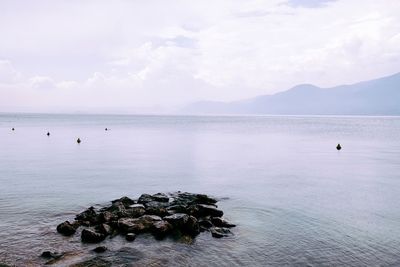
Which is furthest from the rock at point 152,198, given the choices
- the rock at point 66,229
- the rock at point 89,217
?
the rock at point 66,229

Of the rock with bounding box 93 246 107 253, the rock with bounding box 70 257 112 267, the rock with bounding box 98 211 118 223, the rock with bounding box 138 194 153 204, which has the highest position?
the rock with bounding box 138 194 153 204

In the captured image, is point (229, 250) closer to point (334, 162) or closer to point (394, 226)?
point (394, 226)

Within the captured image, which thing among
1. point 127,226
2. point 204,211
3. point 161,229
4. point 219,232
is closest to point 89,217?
point 127,226

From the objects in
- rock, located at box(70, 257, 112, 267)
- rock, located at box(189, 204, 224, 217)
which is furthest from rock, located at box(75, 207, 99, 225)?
rock, located at box(189, 204, 224, 217)

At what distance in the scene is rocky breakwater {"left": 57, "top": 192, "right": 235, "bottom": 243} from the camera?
79.0 ft

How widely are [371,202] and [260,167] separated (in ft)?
77.0

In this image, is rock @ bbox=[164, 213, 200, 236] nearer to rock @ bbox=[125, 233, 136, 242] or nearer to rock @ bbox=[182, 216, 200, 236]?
rock @ bbox=[182, 216, 200, 236]

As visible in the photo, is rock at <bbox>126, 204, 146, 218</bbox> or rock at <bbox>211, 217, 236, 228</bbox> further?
rock at <bbox>126, 204, 146, 218</bbox>

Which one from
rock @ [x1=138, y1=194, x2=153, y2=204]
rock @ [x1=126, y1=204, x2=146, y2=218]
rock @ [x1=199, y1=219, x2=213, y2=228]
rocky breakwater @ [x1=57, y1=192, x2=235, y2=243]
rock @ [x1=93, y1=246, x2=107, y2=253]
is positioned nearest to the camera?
rock @ [x1=93, y1=246, x2=107, y2=253]

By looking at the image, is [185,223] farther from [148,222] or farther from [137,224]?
[137,224]

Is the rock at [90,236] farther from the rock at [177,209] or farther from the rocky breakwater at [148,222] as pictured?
the rock at [177,209]

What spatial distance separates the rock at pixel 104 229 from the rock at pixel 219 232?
6.42 m

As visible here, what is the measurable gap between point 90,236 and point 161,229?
14.1 ft

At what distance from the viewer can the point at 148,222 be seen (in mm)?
25203
